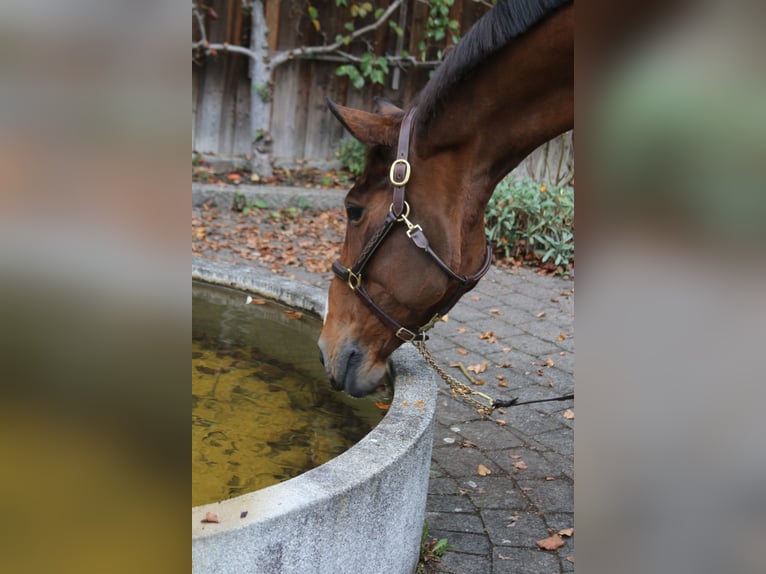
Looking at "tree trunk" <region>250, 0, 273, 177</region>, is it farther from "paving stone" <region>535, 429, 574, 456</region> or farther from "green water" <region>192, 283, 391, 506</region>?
"paving stone" <region>535, 429, 574, 456</region>

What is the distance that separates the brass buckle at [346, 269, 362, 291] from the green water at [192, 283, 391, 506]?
77 centimetres

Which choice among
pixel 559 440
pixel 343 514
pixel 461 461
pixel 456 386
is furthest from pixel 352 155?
pixel 343 514

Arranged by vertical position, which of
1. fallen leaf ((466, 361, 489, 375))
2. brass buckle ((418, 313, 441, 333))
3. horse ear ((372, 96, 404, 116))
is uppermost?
horse ear ((372, 96, 404, 116))

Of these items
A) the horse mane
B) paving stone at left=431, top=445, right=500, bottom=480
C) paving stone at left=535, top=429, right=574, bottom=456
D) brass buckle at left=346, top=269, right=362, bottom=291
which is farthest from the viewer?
paving stone at left=535, top=429, right=574, bottom=456

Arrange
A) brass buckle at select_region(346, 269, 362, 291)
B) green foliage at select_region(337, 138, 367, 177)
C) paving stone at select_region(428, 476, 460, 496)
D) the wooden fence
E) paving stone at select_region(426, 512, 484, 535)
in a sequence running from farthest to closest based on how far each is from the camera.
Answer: green foliage at select_region(337, 138, 367, 177) < the wooden fence < paving stone at select_region(428, 476, 460, 496) < paving stone at select_region(426, 512, 484, 535) < brass buckle at select_region(346, 269, 362, 291)

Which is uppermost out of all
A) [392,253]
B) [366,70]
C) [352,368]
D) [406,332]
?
[366,70]

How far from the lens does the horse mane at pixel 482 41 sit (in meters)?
1.92

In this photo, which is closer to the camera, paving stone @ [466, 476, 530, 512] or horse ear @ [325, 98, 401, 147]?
horse ear @ [325, 98, 401, 147]

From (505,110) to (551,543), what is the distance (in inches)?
65.1

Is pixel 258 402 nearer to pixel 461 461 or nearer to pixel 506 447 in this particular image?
pixel 461 461

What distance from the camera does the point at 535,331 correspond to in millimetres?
5441

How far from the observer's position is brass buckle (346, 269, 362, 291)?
2.49 meters

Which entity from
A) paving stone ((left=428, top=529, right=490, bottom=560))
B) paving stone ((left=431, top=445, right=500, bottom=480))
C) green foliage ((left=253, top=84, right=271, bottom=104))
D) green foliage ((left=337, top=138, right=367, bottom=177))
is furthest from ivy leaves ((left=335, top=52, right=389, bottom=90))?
paving stone ((left=428, top=529, right=490, bottom=560))

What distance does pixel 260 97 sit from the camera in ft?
27.2
